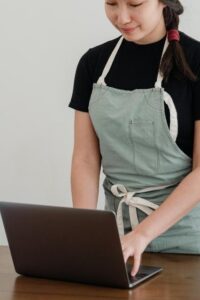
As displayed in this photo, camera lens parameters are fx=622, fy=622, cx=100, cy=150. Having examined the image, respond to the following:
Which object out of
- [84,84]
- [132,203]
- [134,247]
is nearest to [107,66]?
[84,84]

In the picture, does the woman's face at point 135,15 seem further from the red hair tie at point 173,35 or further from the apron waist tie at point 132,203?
the apron waist tie at point 132,203

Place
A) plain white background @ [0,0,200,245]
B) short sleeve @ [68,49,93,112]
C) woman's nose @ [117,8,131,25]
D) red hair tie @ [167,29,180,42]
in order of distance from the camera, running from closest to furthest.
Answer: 1. woman's nose @ [117,8,131,25]
2. red hair tie @ [167,29,180,42]
3. short sleeve @ [68,49,93,112]
4. plain white background @ [0,0,200,245]

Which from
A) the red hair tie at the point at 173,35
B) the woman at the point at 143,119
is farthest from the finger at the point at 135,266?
the red hair tie at the point at 173,35

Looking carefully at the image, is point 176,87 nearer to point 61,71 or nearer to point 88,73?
point 88,73

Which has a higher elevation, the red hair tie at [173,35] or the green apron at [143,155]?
the red hair tie at [173,35]

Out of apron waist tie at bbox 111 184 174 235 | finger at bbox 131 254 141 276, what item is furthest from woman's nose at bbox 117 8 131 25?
finger at bbox 131 254 141 276

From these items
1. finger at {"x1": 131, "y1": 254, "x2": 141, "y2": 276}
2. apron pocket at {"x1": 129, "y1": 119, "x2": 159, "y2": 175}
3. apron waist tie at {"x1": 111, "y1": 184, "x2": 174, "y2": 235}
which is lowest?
apron waist tie at {"x1": 111, "y1": 184, "x2": 174, "y2": 235}

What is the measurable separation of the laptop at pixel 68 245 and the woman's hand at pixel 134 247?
0.03 meters

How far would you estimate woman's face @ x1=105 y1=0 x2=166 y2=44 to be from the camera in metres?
1.56

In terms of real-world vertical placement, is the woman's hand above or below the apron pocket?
below

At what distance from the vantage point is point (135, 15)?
1.58 metres

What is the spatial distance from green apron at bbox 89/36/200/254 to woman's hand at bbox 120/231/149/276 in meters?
0.23

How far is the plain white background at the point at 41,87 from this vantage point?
2.47 meters

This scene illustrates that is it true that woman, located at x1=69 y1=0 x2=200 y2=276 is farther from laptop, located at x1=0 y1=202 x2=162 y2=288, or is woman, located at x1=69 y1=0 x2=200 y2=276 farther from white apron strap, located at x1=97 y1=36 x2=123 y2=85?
laptop, located at x1=0 y1=202 x2=162 y2=288
